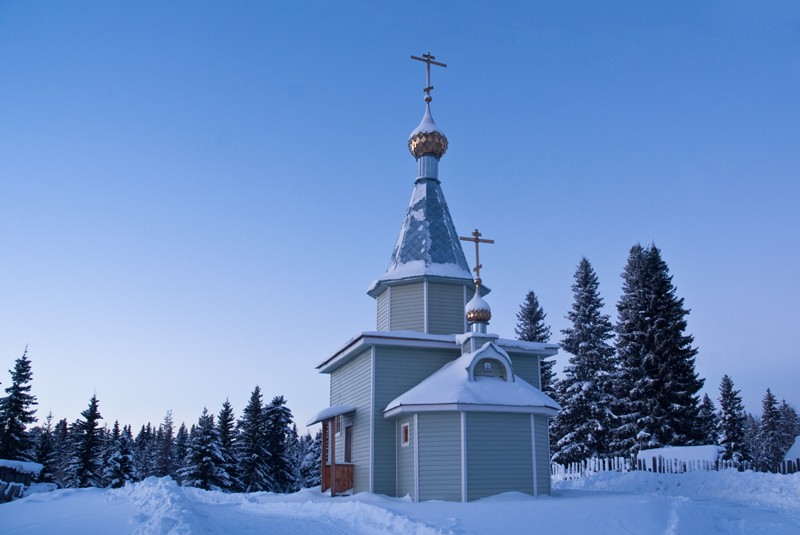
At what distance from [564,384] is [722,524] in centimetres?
2164

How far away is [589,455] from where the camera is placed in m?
31.7

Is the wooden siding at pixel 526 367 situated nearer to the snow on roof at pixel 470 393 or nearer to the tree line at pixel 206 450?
the snow on roof at pixel 470 393

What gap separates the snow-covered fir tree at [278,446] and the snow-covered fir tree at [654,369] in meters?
21.0

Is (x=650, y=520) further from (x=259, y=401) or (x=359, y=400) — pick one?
(x=259, y=401)

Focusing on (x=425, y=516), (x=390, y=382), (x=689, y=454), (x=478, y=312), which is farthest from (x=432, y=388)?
(x=689, y=454)

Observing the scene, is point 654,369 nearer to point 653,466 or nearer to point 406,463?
point 653,466

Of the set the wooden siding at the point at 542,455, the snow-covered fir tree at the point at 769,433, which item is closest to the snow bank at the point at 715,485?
the wooden siding at the point at 542,455

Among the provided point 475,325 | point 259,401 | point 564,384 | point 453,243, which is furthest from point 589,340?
point 259,401

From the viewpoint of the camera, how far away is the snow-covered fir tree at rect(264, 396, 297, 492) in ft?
132

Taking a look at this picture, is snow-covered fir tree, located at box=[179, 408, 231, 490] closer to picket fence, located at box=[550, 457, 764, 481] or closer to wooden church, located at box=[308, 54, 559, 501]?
wooden church, located at box=[308, 54, 559, 501]

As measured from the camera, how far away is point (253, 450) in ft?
129

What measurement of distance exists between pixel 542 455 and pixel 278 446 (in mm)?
Answer: 28065

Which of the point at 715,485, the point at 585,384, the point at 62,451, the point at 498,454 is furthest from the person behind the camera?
the point at 62,451

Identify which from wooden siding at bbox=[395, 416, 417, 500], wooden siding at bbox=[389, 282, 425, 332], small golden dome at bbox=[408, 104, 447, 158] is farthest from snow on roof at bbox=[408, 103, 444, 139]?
wooden siding at bbox=[395, 416, 417, 500]
